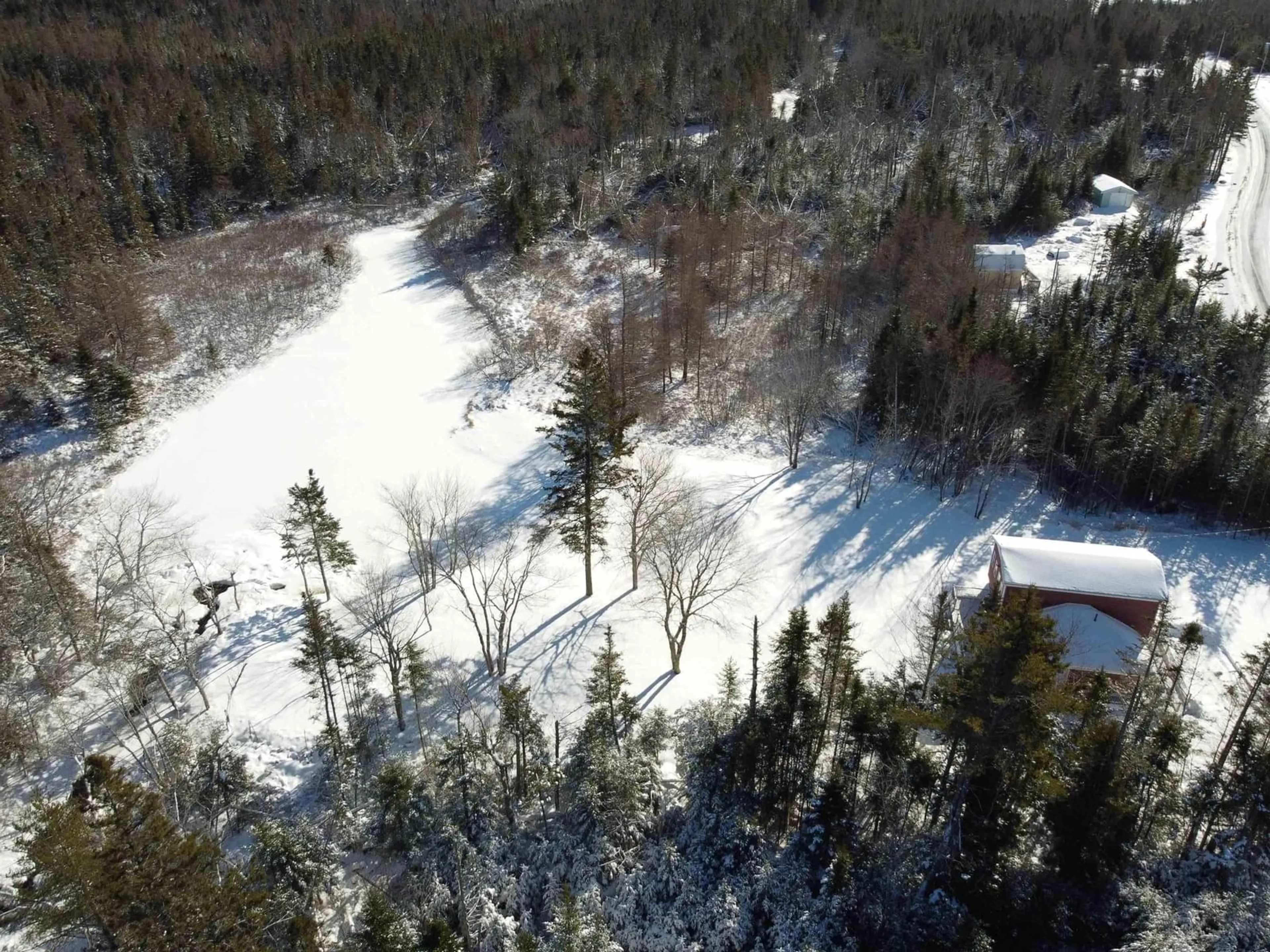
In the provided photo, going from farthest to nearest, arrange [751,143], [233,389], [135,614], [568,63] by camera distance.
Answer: [568,63] → [751,143] → [233,389] → [135,614]

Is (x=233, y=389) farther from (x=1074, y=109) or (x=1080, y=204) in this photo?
(x=1074, y=109)

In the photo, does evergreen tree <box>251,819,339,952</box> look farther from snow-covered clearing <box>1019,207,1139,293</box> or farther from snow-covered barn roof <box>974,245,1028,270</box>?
snow-covered clearing <box>1019,207,1139,293</box>

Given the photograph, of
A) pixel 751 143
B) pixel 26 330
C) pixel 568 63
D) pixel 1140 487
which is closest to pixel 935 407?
pixel 1140 487

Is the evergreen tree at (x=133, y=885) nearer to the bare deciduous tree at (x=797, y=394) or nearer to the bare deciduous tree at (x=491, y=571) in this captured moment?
the bare deciduous tree at (x=491, y=571)

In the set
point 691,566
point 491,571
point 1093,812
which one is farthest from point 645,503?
point 1093,812

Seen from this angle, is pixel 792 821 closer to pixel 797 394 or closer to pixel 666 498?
pixel 666 498

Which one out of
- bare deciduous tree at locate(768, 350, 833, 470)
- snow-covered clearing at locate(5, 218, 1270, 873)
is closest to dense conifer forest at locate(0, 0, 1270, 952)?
bare deciduous tree at locate(768, 350, 833, 470)

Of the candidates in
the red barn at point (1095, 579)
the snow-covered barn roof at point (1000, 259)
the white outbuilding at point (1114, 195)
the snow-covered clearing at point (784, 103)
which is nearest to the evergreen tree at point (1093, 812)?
the red barn at point (1095, 579)
